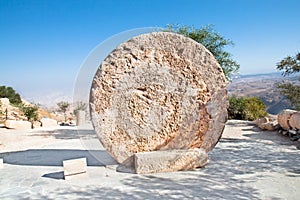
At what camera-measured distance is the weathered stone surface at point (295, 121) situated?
1004 centimetres

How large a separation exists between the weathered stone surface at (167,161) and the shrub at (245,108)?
12.0m

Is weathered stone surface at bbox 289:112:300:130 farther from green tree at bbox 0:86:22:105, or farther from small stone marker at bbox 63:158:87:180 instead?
green tree at bbox 0:86:22:105

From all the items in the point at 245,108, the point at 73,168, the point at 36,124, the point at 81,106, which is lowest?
the point at 73,168

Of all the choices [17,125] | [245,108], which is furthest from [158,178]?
[245,108]

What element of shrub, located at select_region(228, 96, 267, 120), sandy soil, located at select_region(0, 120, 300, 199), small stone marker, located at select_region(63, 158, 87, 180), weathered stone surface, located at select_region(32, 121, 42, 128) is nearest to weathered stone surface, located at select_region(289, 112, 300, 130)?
sandy soil, located at select_region(0, 120, 300, 199)

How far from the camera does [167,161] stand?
5.55 meters

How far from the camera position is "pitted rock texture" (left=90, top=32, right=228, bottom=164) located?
227 inches

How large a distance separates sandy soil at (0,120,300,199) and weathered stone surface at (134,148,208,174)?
0.19 meters

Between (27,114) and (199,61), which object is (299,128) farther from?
(27,114)

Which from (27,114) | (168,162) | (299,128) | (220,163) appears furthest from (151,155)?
(27,114)

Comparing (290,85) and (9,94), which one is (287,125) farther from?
(9,94)

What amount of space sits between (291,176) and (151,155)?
3095 mm

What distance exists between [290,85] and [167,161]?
497cm

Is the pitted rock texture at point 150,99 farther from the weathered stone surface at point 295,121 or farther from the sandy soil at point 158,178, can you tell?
the weathered stone surface at point 295,121
